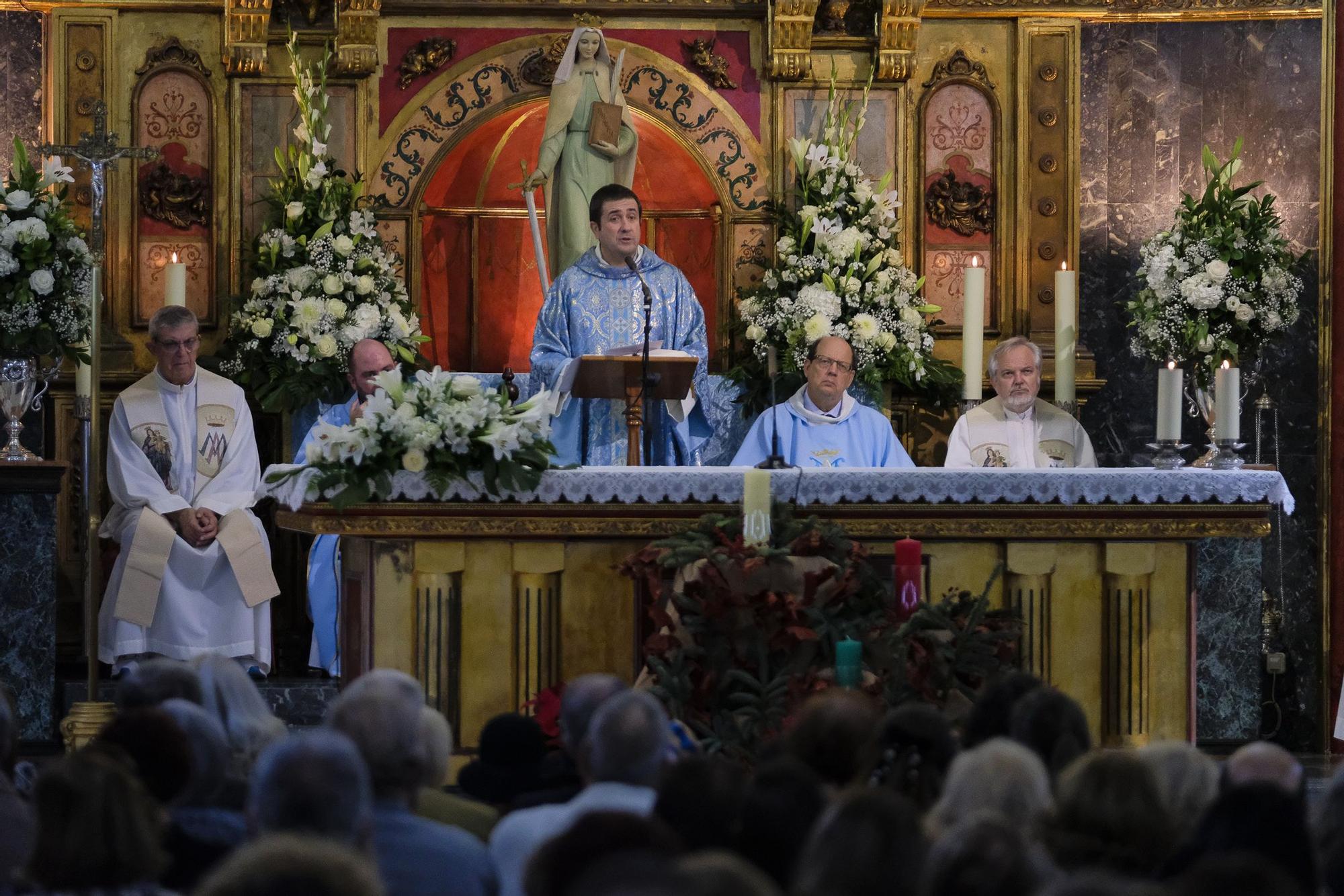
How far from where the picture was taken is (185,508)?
9.05 metres

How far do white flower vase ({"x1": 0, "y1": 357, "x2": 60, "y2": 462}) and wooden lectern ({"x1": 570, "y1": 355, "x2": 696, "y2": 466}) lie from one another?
2.75 metres

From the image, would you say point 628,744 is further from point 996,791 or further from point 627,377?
point 627,377

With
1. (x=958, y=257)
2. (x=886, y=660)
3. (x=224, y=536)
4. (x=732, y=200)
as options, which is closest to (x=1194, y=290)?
(x=958, y=257)

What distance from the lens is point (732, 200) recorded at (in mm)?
10359

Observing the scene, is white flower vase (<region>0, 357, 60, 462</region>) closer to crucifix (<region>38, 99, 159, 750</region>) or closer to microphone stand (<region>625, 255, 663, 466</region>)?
crucifix (<region>38, 99, 159, 750</region>)

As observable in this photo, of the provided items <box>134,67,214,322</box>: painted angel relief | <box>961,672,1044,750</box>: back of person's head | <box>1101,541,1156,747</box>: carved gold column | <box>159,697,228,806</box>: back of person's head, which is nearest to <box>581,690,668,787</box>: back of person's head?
<box>159,697,228,806</box>: back of person's head

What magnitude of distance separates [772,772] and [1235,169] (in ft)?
22.8

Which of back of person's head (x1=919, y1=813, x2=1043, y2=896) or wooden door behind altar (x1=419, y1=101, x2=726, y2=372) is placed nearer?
back of person's head (x1=919, y1=813, x2=1043, y2=896)

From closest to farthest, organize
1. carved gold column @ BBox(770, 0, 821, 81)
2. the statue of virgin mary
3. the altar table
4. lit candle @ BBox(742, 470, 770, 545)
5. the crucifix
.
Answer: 1. lit candle @ BBox(742, 470, 770, 545)
2. the altar table
3. the crucifix
4. the statue of virgin mary
5. carved gold column @ BBox(770, 0, 821, 81)

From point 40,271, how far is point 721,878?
7025mm

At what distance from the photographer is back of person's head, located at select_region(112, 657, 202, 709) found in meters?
4.58

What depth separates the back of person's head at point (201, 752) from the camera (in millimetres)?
3977

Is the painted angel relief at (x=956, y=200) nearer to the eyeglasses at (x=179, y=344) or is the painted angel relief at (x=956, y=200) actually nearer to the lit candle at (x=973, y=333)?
the lit candle at (x=973, y=333)

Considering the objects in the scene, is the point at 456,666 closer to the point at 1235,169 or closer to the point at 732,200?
the point at 732,200
